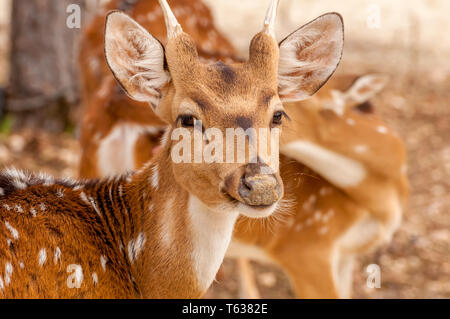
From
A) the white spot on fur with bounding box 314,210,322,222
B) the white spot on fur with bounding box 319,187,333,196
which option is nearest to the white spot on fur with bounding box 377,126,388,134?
the white spot on fur with bounding box 319,187,333,196

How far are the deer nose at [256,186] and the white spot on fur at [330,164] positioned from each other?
4.60 ft

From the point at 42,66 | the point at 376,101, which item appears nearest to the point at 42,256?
the point at 42,66

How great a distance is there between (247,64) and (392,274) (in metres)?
2.87

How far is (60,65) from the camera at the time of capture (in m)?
6.05

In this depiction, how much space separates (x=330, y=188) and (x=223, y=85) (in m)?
1.70

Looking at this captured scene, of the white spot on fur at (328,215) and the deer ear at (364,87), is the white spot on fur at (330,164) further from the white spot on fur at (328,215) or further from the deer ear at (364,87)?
the deer ear at (364,87)

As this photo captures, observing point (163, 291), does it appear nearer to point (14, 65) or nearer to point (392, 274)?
point (392, 274)

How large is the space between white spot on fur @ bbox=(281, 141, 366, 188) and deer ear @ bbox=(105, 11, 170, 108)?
1230 mm

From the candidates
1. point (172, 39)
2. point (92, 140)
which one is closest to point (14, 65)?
point (92, 140)

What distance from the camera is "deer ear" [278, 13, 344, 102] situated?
98.1 inches

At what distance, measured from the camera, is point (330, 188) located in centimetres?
382

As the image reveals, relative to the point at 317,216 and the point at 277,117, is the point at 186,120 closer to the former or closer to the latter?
the point at 277,117

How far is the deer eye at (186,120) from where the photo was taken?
7.59ft
